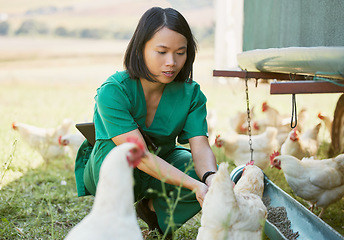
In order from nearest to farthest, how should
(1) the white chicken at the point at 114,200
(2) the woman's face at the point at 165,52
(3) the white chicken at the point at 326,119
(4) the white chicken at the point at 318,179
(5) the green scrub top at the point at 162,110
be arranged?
(1) the white chicken at the point at 114,200 → (2) the woman's face at the point at 165,52 → (5) the green scrub top at the point at 162,110 → (4) the white chicken at the point at 318,179 → (3) the white chicken at the point at 326,119

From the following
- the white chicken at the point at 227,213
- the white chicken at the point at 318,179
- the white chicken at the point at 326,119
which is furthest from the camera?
the white chicken at the point at 326,119

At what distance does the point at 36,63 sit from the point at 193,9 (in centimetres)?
532

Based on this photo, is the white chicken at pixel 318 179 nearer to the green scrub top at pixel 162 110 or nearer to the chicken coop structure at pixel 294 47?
the chicken coop structure at pixel 294 47

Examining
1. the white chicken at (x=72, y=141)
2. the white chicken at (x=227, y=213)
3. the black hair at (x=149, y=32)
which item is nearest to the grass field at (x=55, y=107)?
the white chicken at (x=72, y=141)

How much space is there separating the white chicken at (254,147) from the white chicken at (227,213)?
6.10 ft

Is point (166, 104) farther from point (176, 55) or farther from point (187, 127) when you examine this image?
point (176, 55)

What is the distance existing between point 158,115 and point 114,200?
2.85 ft

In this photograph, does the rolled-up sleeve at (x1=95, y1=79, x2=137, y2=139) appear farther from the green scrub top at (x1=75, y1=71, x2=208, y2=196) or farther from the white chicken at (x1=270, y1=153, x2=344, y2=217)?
the white chicken at (x1=270, y1=153, x2=344, y2=217)

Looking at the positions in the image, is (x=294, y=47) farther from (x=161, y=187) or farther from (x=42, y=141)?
(x=42, y=141)

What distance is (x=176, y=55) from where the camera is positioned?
1820 millimetres

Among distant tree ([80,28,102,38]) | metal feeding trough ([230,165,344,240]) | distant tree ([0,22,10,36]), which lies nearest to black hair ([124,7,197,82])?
metal feeding trough ([230,165,344,240])

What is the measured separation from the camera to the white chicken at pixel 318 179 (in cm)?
264

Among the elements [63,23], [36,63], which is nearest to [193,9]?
[63,23]

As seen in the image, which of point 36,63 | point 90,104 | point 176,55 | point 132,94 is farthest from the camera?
point 36,63
